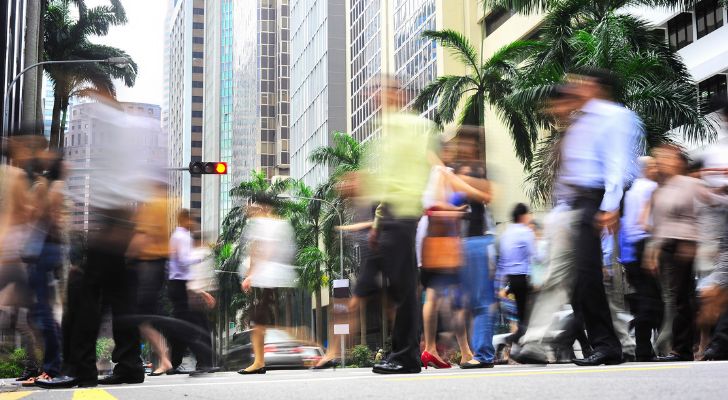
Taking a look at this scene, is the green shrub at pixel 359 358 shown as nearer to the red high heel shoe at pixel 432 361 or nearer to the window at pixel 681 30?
the window at pixel 681 30

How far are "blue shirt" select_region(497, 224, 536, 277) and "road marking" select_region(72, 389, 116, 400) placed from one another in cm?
466

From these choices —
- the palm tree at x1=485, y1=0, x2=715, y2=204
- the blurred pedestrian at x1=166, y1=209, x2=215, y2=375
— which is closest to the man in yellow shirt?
the blurred pedestrian at x1=166, y1=209, x2=215, y2=375

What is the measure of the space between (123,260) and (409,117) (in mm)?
2193

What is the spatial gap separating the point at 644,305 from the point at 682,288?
1.24 ft

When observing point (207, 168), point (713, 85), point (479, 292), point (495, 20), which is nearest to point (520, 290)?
point (479, 292)

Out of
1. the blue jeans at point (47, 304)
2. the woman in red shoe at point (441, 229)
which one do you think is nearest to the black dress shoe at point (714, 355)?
the woman in red shoe at point (441, 229)

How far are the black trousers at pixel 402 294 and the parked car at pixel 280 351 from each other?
1341 cm

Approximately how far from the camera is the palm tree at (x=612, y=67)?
886 inches

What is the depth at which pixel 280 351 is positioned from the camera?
811 inches

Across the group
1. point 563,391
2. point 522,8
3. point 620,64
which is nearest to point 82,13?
point 522,8

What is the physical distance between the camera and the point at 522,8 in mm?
26688

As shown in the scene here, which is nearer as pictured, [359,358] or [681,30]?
[681,30]

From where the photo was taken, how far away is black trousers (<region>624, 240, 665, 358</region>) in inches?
325

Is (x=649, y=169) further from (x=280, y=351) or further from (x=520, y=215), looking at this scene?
(x=280, y=351)
